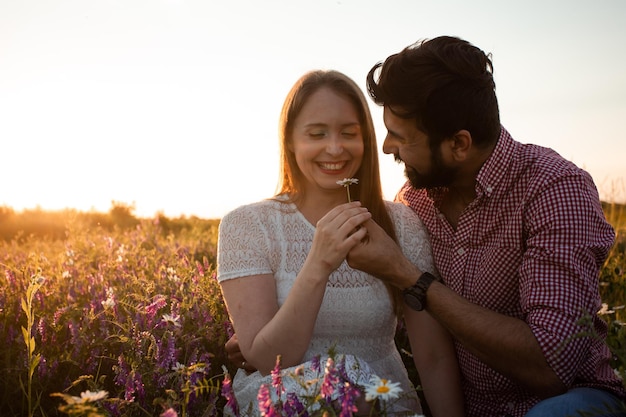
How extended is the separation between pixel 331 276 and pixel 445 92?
1.17 meters

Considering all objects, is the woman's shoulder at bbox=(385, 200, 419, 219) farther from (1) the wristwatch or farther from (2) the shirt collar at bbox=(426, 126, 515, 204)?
(1) the wristwatch

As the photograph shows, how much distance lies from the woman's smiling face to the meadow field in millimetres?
1026

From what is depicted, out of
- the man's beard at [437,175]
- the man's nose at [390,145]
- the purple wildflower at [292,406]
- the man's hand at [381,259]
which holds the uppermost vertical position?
the man's nose at [390,145]

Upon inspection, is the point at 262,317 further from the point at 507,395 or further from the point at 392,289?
the point at 507,395

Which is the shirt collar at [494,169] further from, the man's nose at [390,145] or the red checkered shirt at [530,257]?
the man's nose at [390,145]

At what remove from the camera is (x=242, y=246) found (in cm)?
346

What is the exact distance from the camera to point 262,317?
128 inches

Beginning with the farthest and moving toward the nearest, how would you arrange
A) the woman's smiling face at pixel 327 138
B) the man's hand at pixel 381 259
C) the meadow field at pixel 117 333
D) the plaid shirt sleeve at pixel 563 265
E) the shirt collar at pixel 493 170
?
the woman's smiling face at pixel 327 138 < the shirt collar at pixel 493 170 < the man's hand at pixel 381 259 < the plaid shirt sleeve at pixel 563 265 < the meadow field at pixel 117 333

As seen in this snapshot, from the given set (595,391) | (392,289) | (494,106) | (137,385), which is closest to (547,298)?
(595,391)

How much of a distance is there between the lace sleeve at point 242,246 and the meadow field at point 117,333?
1.26 feet

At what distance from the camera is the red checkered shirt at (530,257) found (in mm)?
2934

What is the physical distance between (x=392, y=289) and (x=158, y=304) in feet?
4.11

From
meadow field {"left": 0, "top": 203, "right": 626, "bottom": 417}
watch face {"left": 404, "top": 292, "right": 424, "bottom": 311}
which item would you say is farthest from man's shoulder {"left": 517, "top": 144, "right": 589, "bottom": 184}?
meadow field {"left": 0, "top": 203, "right": 626, "bottom": 417}

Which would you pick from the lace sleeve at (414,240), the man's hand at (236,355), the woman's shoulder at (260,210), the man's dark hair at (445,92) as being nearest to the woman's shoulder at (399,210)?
the lace sleeve at (414,240)
